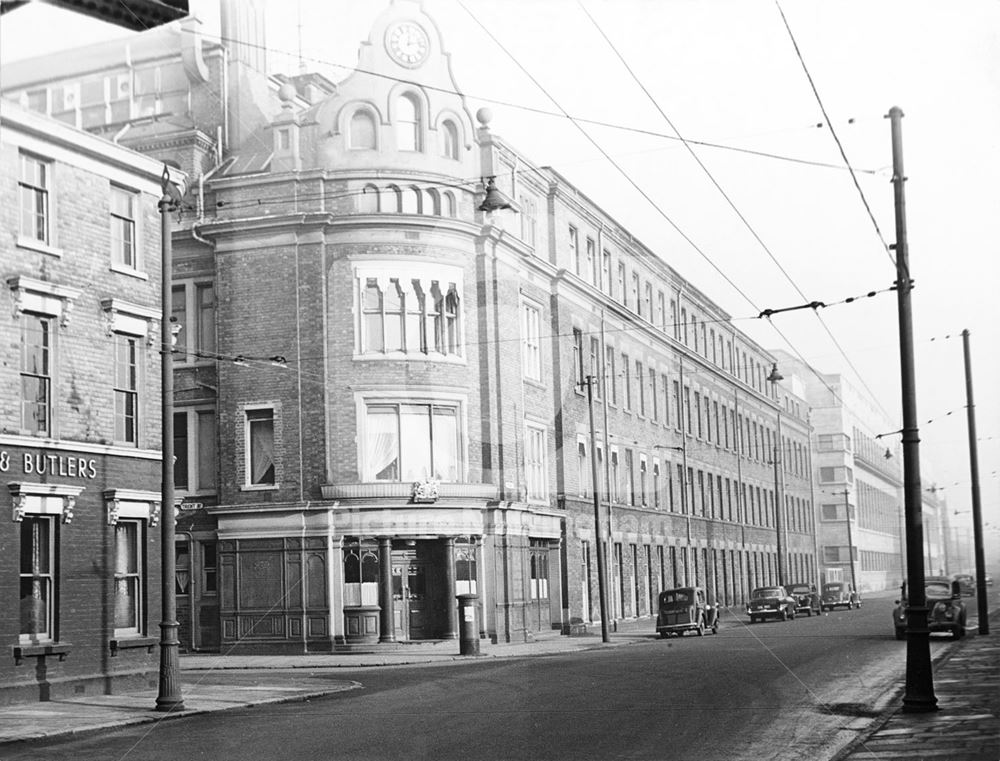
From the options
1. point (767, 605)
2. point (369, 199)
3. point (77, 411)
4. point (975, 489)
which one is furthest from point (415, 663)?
point (767, 605)

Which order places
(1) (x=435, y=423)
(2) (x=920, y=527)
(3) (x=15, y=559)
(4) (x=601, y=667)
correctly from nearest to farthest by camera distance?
(2) (x=920, y=527), (3) (x=15, y=559), (1) (x=435, y=423), (4) (x=601, y=667)

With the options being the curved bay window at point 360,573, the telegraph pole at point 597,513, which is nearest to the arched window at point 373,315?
the telegraph pole at point 597,513

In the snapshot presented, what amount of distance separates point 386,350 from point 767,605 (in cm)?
3195

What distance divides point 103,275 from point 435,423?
6.18 m

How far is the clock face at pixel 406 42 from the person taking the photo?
16.9m

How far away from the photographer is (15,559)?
1950 cm

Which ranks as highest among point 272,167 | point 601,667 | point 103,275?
point 272,167

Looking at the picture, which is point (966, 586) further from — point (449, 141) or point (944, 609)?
point (449, 141)

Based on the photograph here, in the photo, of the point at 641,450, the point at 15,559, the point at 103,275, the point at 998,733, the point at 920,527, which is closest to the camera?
the point at 998,733

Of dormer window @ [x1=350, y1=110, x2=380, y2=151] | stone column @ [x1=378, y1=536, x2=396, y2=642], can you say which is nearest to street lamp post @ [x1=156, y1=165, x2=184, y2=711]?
dormer window @ [x1=350, y1=110, x2=380, y2=151]

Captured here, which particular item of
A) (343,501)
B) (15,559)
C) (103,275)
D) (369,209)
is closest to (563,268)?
(369,209)

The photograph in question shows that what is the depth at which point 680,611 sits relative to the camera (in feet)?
119

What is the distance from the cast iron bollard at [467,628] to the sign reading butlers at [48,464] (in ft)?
34.0

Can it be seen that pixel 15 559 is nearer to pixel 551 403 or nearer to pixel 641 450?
pixel 551 403
